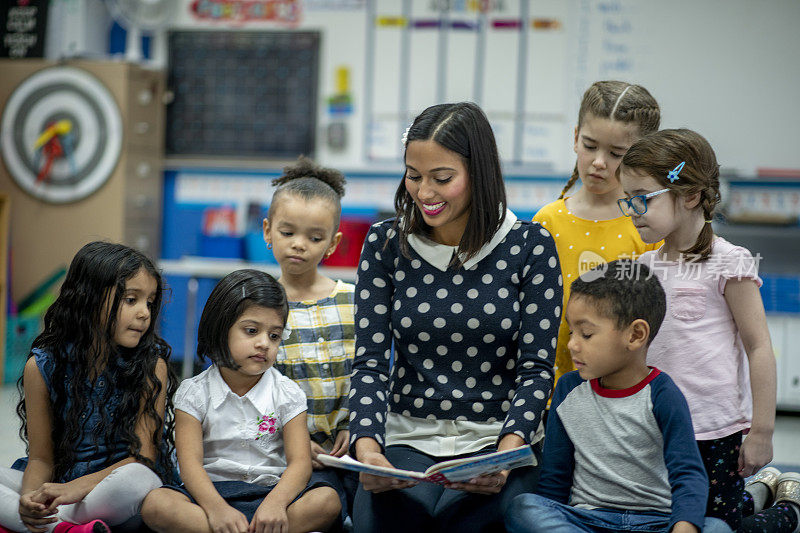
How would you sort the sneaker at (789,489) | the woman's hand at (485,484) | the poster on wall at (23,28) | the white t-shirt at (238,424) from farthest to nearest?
the poster on wall at (23,28)
the sneaker at (789,489)
the white t-shirt at (238,424)
the woman's hand at (485,484)

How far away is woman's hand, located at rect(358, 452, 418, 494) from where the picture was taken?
1.55 metres

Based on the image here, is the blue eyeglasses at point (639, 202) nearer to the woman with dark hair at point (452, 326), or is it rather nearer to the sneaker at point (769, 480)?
the woman with dark hair at point (452, 326)

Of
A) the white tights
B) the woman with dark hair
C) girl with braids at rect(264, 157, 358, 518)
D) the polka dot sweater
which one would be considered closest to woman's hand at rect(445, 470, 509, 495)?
the woman with dark hair

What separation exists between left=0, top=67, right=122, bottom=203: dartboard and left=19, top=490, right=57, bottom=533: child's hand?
313 cm

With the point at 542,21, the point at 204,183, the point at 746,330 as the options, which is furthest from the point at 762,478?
the point at 204,183

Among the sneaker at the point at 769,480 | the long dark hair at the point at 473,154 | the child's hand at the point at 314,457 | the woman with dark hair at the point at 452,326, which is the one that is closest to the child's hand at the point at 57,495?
the child's hand at the point at 314,457

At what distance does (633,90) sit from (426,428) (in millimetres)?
926

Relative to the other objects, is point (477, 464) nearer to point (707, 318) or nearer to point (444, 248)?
point (444, 248)

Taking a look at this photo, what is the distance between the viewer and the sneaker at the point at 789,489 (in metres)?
2.02

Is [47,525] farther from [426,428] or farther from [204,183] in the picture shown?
[204,183]

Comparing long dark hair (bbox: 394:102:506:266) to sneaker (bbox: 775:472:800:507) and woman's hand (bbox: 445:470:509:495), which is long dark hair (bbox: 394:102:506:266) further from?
sneaker (bbox: 775:472:800:507)

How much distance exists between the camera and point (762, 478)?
6.98 feet

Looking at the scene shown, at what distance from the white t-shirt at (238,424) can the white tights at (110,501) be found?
0.14 metres

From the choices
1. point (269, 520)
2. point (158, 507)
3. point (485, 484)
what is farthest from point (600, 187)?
point (158, 507)
